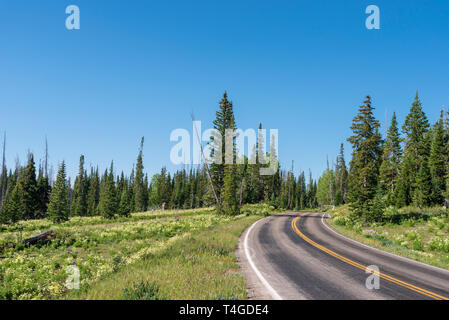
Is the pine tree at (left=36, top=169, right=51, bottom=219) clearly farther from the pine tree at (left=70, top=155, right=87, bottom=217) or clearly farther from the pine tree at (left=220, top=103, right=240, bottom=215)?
the pine tree at (left=220, top=103, right=240, bottom=215)

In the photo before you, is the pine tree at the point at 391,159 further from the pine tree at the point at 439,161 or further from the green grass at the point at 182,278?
the green grass at the point at 182,278

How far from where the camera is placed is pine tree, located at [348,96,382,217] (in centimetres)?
2586

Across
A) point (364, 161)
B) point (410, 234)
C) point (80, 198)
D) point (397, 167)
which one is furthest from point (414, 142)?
point (80, 198)

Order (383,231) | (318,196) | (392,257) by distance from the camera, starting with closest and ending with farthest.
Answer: (392,257) < (383,231) < (318,196)

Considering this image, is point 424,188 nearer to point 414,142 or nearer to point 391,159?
point 414,142

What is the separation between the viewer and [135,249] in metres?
19.6

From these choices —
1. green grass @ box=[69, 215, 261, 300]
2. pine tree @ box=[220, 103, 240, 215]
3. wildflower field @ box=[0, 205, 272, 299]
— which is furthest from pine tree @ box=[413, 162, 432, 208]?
green grass @ box=[69, 215, 261, 300]

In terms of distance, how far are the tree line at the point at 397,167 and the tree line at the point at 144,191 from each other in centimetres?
1532

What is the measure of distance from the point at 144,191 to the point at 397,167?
68.5 meters
